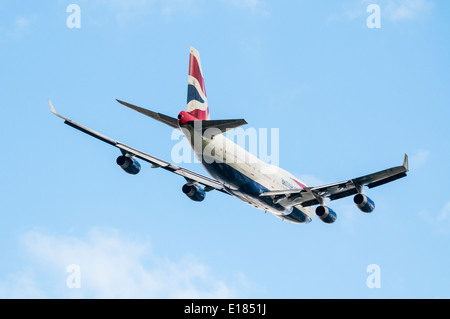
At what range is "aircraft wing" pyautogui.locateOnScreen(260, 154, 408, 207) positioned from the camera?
44.1 m

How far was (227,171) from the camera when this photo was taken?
46156 mm

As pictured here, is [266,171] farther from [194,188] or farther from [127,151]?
[127,151]

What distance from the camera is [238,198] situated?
5053 cm

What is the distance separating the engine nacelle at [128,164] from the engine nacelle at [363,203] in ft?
46.6

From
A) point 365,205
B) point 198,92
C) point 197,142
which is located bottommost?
point 365,205

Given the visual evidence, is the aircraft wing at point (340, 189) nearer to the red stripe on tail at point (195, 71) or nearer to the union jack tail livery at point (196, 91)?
the union jack tail livery at point (196, 91)

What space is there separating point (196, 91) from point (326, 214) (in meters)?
12.0

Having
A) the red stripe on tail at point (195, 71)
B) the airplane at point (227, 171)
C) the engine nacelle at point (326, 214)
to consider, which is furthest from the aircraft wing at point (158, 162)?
the engine nacelle at point (326, 214)

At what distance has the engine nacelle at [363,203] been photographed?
152ft

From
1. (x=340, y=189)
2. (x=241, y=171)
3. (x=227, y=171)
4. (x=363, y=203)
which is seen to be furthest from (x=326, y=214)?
(x=227, y=171)
